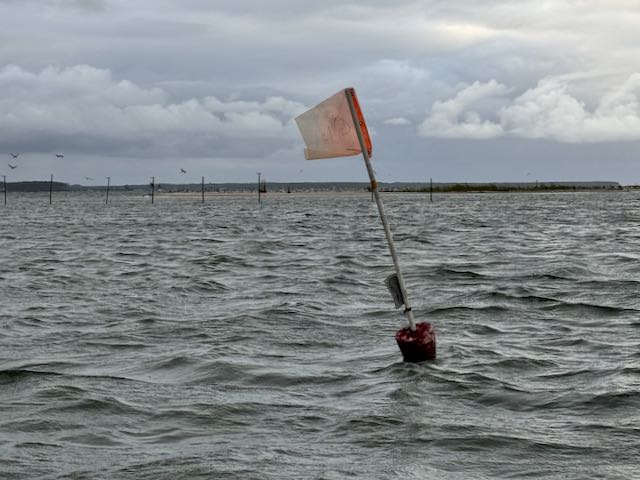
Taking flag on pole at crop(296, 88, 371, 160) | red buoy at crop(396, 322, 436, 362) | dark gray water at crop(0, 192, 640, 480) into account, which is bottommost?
dark gray water at crop(0, 192, 640, 480)

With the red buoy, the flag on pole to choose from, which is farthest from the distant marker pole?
the flag on pole

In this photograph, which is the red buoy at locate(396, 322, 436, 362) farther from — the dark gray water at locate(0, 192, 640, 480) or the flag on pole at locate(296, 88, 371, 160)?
the flag on pole at locate(296, 88, 371, 160)

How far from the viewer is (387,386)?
10.1 meters

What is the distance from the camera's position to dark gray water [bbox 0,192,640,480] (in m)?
7.45

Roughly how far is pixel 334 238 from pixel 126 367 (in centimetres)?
3079

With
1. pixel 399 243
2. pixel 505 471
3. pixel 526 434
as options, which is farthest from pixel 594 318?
pixel 399 243

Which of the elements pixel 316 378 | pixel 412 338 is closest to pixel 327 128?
pixel 412 338

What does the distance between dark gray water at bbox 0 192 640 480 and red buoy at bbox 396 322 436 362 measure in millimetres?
168

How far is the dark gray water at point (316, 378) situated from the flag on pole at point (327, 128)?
2.62m

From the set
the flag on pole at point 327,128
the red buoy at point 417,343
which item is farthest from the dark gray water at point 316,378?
the flag on pole at point 327,128

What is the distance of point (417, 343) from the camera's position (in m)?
11.0

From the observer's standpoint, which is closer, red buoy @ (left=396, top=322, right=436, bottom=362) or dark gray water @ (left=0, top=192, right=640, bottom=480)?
dark gray water @ (left=0, top=192, right=640, bottom=480)

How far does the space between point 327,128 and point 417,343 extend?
2809 mm

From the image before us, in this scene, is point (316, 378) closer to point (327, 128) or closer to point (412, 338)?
point (412, 338)
